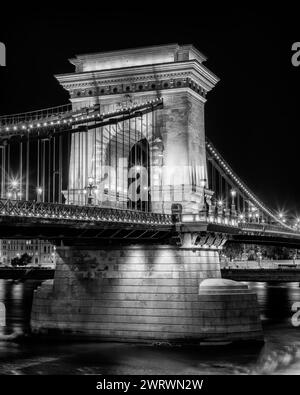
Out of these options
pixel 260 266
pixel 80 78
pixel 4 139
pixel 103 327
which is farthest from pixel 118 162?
pixel 260 266

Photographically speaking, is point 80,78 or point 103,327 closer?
point 103,327

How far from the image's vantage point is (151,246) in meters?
45.6

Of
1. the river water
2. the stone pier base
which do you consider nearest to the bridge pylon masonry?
the stone pier base

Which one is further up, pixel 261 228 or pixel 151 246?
pixel 261 228

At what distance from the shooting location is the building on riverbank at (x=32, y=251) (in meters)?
150

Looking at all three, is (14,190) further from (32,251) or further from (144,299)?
(32,251)

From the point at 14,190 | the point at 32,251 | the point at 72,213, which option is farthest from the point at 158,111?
the point at 32,251

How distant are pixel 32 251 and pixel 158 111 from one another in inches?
4210
